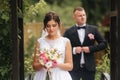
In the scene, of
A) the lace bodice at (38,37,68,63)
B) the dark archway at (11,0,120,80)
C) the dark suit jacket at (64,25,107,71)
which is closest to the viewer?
the dark archway at (11,0,120,80)

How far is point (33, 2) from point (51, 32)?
96 cm

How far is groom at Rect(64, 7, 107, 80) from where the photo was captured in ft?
27.3

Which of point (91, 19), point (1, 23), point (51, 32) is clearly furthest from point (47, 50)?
point (91, 19)

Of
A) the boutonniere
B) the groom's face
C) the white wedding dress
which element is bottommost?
the white wedding dress

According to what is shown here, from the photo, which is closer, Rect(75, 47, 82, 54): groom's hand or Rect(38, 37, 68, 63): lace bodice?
Rect(38, 37, 68, 63): lace bodice

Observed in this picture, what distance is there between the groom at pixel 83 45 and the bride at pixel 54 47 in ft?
2.04

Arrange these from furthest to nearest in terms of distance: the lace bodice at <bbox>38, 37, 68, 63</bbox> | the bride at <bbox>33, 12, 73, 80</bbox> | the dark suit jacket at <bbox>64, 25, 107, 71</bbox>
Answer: the dark suit jacket at <bbox>64, 25, 107, 71</bbox>
the lace bodice at <bbox>38, 37, 68, 63</bbox>
the bride at <bbox>33, 12, 73, 80</bbox>

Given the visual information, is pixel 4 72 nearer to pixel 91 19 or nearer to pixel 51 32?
pixel 51 32

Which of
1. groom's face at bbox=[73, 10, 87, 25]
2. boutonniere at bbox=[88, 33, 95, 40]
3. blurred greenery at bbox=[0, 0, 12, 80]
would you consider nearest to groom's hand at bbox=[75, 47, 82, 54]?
boutonniere at bbox=[88, 33, 95, 40]

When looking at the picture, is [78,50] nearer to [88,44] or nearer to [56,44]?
[88,44]

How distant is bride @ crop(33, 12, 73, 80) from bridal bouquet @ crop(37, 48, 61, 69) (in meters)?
0.06

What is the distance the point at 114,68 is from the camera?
678 cm

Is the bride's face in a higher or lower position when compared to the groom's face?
lower

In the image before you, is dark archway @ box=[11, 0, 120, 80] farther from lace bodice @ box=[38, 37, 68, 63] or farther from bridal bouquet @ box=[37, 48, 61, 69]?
lace bodice @ box=[38, 37, 68, 63]
